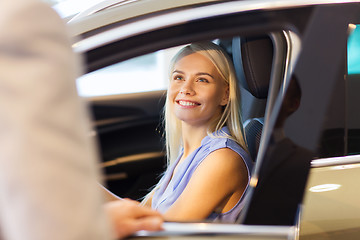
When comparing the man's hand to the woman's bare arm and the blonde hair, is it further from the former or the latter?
the blonde hair

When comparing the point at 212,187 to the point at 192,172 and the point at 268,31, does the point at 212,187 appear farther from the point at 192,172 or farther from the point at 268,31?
the point at 268,31

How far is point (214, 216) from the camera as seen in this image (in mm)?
1699

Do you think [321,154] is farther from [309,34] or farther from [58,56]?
[58,56]

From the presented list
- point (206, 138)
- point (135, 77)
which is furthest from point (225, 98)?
point (135, 77)

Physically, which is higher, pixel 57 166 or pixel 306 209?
pixel 57 166

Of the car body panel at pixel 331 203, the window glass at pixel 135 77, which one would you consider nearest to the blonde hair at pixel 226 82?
the car body panel at pixel 331 203

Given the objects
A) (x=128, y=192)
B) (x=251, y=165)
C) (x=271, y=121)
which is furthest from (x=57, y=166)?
(x=128, y=192)

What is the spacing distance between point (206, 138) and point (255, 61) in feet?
1.13

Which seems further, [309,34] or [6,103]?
[309,34]

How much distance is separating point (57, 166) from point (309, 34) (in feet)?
2.99

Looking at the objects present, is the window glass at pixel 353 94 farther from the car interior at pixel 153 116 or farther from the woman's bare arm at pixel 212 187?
the woman's bare arm at pixel 212 187

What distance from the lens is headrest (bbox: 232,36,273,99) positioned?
175 cm

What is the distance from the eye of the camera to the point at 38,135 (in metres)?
0.53

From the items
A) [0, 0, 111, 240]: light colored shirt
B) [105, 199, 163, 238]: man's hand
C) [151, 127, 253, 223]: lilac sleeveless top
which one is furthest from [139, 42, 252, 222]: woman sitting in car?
[0, 0, 111, 240]: light colored shirt
